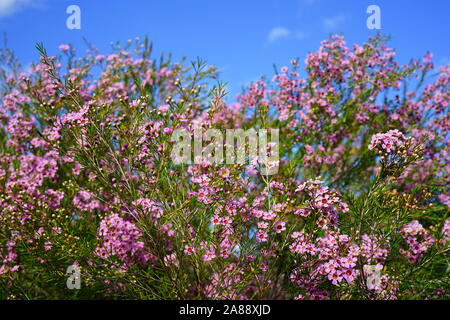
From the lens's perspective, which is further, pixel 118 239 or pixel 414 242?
pixel 118 239

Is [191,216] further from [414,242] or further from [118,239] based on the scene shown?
[414,242]

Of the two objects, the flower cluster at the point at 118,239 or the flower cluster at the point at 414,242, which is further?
the flower cluster at the point at 118,239

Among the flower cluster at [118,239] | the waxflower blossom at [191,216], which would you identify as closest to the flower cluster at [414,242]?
the waxflower blossom at [191,216]

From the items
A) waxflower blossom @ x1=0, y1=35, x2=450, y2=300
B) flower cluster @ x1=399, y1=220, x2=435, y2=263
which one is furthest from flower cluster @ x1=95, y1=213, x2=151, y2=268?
flower cluster @ x1=399, y1=220, x2=435, y2=263

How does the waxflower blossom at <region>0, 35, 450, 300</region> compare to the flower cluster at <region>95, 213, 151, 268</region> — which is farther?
the flower cluster at <region>95, 213, 151, 268</region>

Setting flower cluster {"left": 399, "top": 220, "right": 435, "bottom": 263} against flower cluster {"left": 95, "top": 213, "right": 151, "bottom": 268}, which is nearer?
flower cluster {"left": 399, "top": 220, "right": 435, "bottom": 263}

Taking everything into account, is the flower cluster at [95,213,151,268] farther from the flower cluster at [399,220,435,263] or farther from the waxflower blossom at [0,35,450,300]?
the flower cluster at [399,220,435,263]

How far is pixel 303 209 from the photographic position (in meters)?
3.58

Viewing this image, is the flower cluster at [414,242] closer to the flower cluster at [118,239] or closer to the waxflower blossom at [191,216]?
the waxflower blossom at [191,216]

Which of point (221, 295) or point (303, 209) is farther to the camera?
point (221, 295)

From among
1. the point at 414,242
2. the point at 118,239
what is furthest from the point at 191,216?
the point at 414,242

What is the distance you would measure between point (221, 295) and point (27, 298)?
2414 mm
